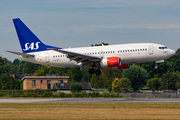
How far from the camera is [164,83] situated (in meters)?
124

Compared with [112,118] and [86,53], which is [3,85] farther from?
[112,118]

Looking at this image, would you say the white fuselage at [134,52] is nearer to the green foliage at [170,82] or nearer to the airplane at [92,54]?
the airplane at [92,54]

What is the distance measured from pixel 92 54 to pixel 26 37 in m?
14.4

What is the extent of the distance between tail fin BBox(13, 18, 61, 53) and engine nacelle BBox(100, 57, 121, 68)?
13.7m

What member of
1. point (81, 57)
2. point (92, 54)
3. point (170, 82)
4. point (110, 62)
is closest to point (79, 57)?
point (81, 57)

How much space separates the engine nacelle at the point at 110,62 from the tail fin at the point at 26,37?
45.0ft

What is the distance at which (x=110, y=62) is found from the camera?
48.3 meters

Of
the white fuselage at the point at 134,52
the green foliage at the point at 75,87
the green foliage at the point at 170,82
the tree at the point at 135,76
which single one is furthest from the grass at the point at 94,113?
the green foliage at the point at 170,82

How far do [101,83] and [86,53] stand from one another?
7689cm

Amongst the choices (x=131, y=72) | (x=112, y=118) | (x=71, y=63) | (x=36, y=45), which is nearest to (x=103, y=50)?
→ (x=71, y=63)

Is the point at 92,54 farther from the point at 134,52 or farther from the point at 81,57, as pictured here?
the point at 134,52

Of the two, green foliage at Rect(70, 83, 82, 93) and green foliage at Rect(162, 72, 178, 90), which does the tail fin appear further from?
green foliage at Rect(162, 72, 178, 90)

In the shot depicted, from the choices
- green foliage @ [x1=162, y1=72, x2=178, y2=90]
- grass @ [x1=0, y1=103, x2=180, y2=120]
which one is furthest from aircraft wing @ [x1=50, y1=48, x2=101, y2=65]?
Result: green foliage @ [x1=162, y1=72, x2=178, y2=90]

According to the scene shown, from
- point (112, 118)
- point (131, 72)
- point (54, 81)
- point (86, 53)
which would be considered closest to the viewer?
point (112, 118)
